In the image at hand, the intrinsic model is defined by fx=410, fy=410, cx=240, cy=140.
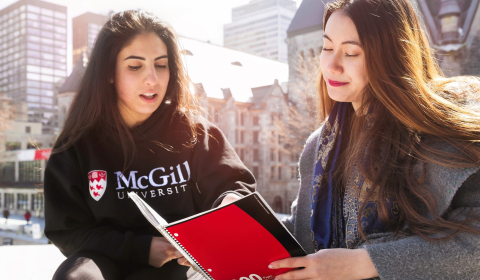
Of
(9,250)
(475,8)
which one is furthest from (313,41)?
(9,250)

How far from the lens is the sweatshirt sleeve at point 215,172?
1.83 meters

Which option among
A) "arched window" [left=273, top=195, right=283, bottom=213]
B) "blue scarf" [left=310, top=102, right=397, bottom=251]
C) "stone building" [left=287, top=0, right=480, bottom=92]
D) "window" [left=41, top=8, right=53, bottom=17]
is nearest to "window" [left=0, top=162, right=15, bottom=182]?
"arched window" [left=273, top=195, right=283, bottom=213]

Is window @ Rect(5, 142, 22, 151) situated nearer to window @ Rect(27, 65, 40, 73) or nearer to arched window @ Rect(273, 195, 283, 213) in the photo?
arched window @ Rect(273, 195, 283, 213)

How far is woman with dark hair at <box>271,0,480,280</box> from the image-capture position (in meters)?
1.14

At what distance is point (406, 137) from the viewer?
4.29 ft

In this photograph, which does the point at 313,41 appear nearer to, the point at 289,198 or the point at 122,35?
the point at 289,198

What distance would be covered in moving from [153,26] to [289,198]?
21.9 m

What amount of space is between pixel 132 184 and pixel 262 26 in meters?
43.0

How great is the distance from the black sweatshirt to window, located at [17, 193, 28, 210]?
29.7 meters

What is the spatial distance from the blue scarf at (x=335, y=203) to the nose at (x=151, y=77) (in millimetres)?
784

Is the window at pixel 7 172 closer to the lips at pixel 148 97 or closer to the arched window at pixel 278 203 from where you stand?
the arched window at pixel 278 203

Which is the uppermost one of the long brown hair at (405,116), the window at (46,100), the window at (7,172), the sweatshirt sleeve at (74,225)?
the window at (46,100)

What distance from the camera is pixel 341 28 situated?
4.52 feet

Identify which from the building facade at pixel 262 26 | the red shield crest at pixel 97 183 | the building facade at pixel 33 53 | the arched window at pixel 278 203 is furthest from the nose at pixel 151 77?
the building facade at pixel 33 53
